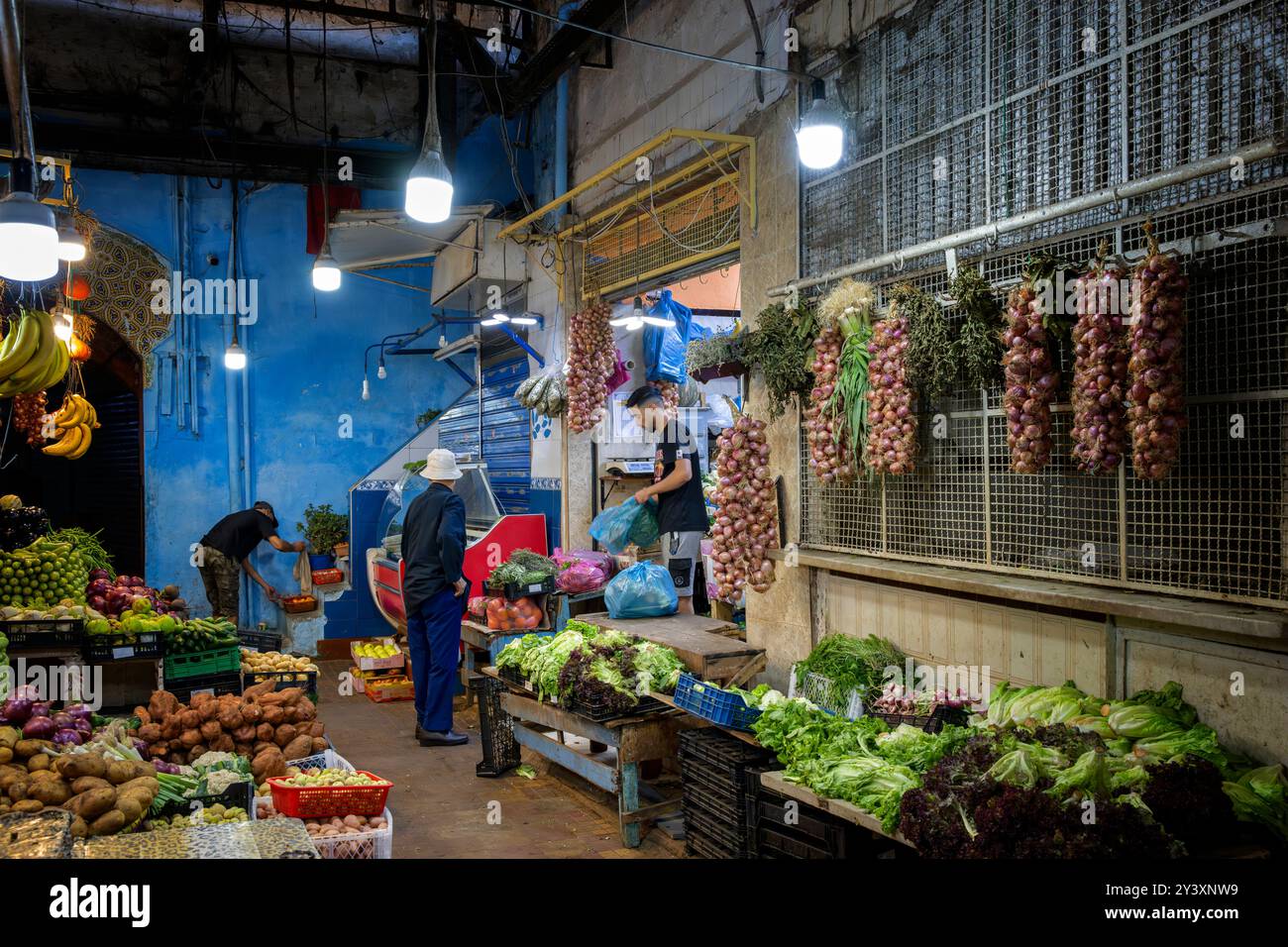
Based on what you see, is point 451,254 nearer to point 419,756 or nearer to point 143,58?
point 143,58

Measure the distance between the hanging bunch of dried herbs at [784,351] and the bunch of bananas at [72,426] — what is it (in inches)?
278

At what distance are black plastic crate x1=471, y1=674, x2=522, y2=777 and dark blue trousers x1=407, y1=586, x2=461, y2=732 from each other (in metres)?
0.97

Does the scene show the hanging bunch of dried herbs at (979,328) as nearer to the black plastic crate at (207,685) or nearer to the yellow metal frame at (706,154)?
the yellow metal frame at (706,154)

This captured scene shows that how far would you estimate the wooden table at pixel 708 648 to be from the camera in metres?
6.21

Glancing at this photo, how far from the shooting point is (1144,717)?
3867 millimetres

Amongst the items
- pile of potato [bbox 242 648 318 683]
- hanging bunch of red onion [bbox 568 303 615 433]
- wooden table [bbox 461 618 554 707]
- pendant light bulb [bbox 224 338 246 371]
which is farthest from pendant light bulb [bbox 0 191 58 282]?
pendant light bulb [bbox 224 338 246 371]

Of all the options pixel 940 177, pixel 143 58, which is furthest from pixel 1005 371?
pixel 143 58

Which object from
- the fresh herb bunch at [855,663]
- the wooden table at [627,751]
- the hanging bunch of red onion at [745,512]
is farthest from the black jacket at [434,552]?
the fresh herb bunch at [855,663]

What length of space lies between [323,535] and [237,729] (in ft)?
23.3

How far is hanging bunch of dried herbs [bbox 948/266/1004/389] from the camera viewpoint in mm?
4457

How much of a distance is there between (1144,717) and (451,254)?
9.40 m

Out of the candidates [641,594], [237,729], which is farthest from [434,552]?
[237,729]

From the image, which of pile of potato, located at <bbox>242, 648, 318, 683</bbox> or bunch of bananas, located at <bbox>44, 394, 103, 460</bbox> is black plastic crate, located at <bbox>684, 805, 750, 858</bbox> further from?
bunch of bananas, located at <bbox>44, 394, 103, 460</bbox>

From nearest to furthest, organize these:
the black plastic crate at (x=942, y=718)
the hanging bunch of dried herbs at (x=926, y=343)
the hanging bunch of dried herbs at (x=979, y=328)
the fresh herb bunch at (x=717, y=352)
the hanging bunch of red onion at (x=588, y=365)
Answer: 1. the hanging bunch of dried herbs at (x=979, y=328)
2. the black plastic crate at (x=942, y=718)
3. the hanging bunch of dried herbs at (x=926, y=343)
4. the fresh herb bunch at (x=717, y=352)
5. the hanging bunch of red onion at (x=588, y=365)
